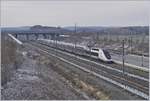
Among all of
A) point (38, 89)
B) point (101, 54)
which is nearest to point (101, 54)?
point (101, 54)

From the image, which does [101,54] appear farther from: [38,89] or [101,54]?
[38,89]

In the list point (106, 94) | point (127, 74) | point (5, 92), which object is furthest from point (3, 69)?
point (106, 94)

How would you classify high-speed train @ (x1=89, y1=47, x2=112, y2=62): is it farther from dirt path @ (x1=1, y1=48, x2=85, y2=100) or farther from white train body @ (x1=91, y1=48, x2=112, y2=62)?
dirt path @ (x1=1, y1=48, x2=85, y2=100)

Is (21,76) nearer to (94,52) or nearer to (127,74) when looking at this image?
(127,74)

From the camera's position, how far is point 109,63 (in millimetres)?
47219

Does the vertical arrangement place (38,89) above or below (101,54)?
below

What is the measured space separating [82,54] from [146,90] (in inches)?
1505

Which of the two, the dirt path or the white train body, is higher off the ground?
the white train body

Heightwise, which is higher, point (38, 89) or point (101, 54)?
point (101, 54)

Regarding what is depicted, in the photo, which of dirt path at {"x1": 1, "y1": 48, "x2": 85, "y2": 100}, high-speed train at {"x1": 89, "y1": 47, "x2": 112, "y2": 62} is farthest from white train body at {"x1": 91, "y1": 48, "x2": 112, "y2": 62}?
dirt path at {"x1": 1, "y1": 48, "x2": 85, "y2": 100}

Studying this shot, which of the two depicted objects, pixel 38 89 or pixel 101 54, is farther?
pixel 101 54

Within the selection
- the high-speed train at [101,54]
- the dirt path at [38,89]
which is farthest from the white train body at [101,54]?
the dirt path at [38,89]

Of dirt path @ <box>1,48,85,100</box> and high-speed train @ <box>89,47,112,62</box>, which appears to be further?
high-speed train @ <box>89,47,112,62</box>

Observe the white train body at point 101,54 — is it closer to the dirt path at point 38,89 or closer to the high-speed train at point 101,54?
the high-speed train at point 101,54
